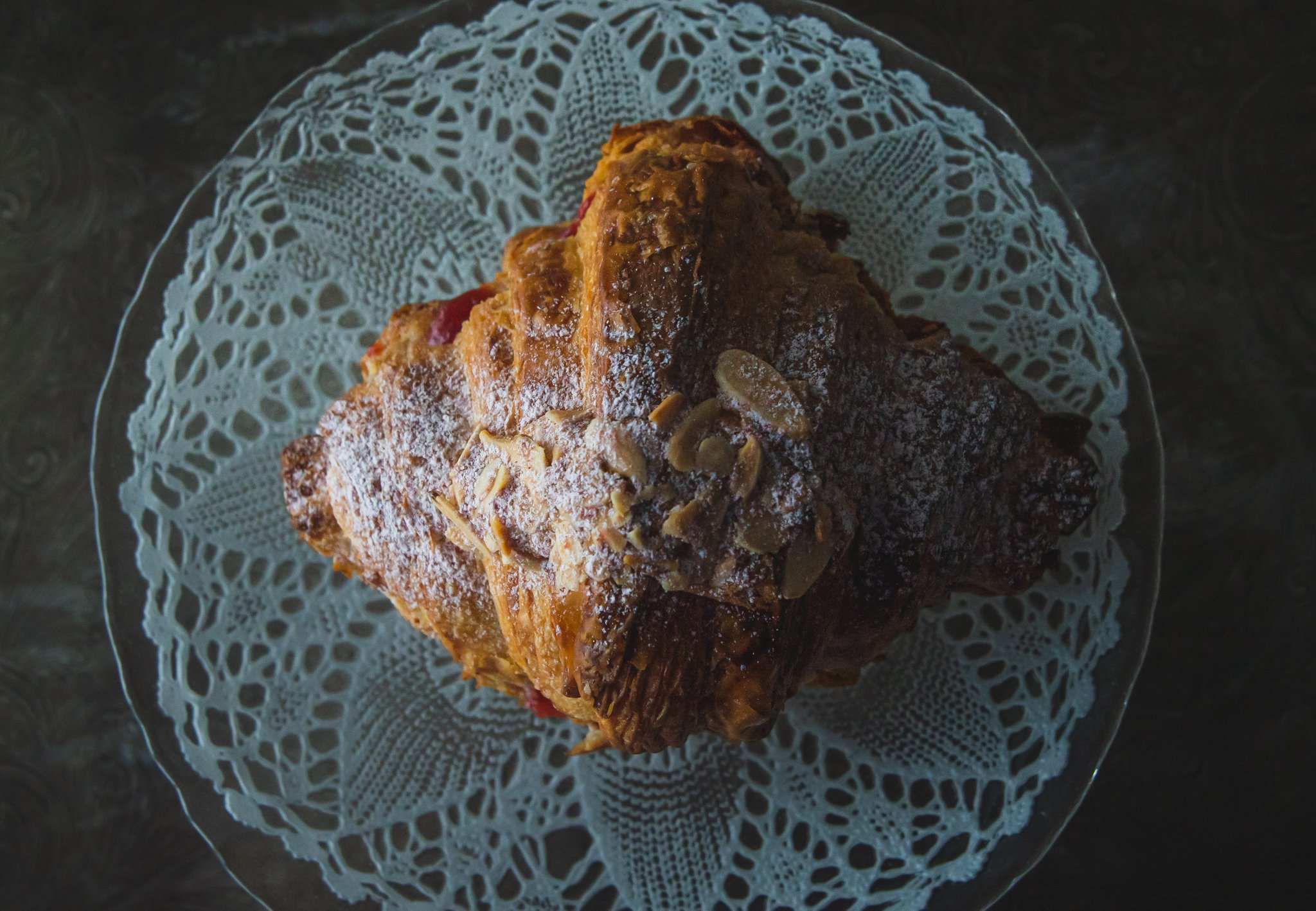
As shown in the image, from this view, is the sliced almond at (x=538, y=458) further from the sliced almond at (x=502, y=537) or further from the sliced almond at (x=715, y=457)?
the sliced almond at (x=715, y=457)

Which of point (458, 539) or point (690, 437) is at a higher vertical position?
point (690, 437)

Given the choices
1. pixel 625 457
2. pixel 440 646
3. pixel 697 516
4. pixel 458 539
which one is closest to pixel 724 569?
pixel 697 516

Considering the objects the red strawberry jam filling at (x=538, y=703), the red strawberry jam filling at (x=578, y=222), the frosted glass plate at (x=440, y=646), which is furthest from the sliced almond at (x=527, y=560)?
the frosted glass plate at (x=440, y=646)

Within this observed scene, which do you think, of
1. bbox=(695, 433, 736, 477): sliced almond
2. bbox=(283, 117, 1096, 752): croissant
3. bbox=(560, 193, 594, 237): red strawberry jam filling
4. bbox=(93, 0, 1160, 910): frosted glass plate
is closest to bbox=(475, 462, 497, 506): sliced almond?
bbox=(283, 117, 1096, 752): croissant

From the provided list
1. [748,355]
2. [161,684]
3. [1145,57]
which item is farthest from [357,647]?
[1145,57]

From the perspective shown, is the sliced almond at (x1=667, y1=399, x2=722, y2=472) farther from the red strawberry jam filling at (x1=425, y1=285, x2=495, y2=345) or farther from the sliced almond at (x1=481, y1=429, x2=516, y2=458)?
the red strawberry jam filling at (x1=425, y1=285, x2=495, y2=345)

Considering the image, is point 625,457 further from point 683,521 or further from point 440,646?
point 440,646

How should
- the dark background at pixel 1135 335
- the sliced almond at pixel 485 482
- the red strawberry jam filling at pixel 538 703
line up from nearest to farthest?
1. the sliced almond at pixel 485 482
2. the red strawberry jam filling at pixel 538 703
3. the dark background at pixel 1135 335
